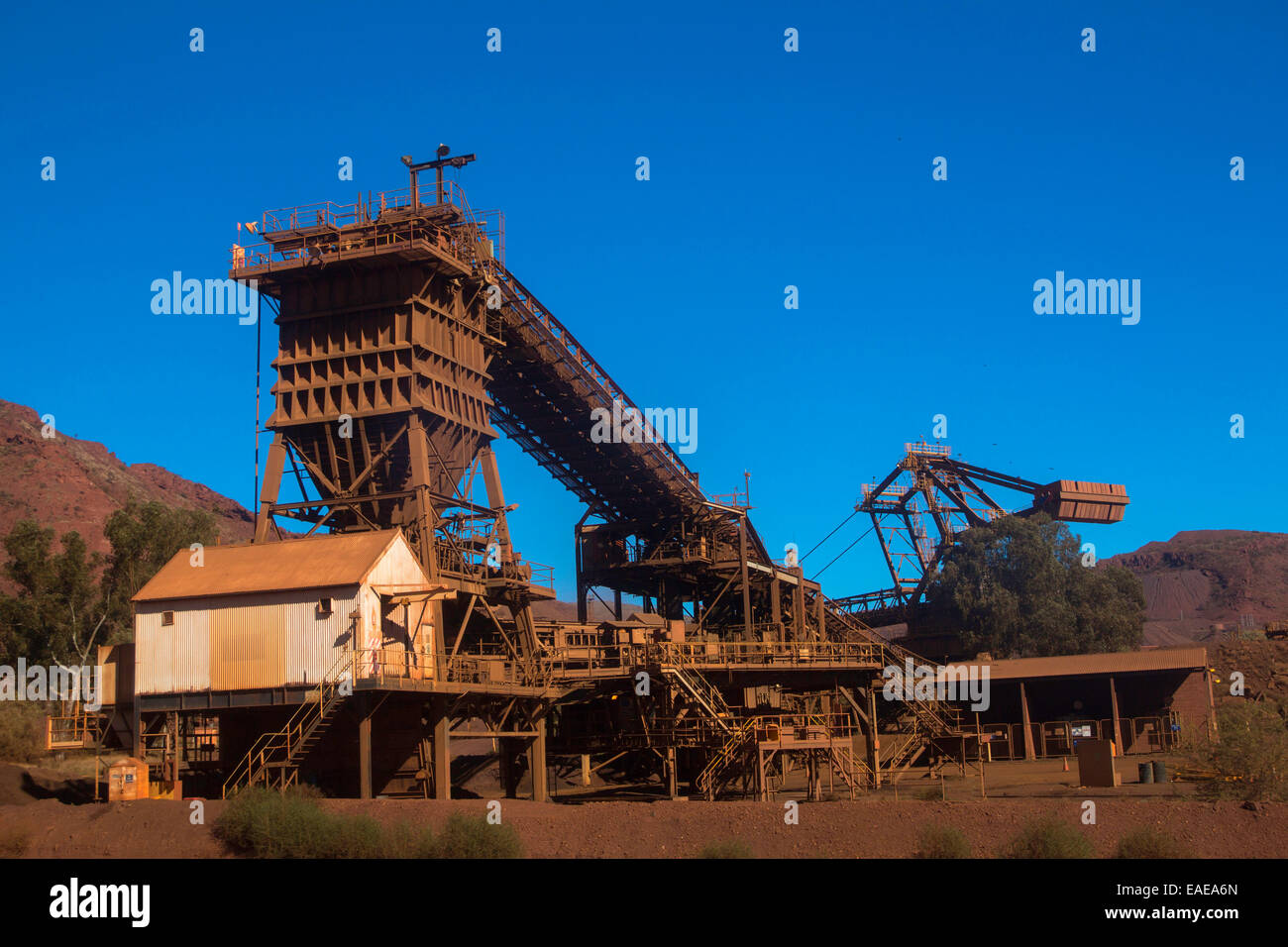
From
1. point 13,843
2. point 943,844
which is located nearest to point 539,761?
point 13,843

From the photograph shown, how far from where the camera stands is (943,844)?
24094mm

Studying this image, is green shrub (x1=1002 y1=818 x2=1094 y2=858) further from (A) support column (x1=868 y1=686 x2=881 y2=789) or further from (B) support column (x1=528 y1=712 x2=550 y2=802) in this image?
(B) support column (x1=528 y1=712 x2=550 y2=802)

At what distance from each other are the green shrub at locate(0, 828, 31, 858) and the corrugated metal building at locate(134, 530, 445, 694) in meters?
6.16

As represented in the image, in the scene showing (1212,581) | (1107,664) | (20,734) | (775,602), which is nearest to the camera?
(20,734)

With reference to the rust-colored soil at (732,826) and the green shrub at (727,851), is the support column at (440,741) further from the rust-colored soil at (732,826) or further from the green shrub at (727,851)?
the green shrub at (727,851)

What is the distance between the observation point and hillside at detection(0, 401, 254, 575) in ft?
346

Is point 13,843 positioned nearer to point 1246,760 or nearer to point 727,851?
point 727,851
